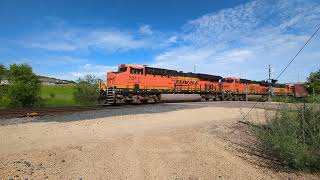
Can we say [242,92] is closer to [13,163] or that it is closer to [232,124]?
[232,124]

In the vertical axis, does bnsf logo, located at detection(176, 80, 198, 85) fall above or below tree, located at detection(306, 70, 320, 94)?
above

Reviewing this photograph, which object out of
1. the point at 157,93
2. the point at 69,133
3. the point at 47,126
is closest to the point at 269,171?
the point at 69,133

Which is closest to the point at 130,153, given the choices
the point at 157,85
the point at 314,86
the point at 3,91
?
the point at 314,86

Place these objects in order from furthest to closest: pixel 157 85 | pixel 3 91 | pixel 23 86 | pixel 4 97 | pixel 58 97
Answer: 1. pixel 58 97
2. pixel 3 91
3. pixel 23 86
4. pixel 4 97
5. pixel 157 85

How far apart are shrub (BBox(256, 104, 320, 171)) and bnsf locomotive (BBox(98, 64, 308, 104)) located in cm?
814

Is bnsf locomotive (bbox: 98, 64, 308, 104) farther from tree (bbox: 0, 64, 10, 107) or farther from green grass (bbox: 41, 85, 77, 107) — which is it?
tree (bbox: 0, 64, 10, 107)

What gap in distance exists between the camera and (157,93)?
2894 cm

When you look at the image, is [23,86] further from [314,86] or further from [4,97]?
[314,86]

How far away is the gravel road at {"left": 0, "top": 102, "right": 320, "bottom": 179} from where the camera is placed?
6.71 m

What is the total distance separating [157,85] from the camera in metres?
29.4

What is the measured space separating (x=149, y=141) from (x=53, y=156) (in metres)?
2.88

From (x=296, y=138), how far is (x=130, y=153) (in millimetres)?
3962

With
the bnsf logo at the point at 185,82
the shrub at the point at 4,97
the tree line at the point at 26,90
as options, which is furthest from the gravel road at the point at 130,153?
the tree line at the point at 26,90

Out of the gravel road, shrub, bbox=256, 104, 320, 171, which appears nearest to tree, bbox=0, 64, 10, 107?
the gravel road
